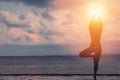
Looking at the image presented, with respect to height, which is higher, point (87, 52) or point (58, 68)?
point (87, 52)

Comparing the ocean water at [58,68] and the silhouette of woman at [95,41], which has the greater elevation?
the silhouette of woman at [95,41]

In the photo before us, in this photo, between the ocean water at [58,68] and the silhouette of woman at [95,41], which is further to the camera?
the ocean water at [58,68]

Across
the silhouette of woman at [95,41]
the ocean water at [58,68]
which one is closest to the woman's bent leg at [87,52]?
the silhouette of woman at [95,41]

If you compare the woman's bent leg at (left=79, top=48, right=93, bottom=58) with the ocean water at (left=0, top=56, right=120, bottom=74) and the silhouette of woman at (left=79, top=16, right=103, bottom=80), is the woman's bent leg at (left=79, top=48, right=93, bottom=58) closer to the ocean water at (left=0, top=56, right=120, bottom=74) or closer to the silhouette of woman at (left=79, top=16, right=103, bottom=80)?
the silhouette of woman at (left=79, top=16, right=103, bottom=80)

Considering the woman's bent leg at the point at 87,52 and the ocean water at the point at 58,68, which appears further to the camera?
the ocean water at the point at 58,68

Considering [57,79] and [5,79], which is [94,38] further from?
[5,79]

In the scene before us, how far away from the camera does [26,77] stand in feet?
49.4

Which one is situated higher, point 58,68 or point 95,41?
point 95,41

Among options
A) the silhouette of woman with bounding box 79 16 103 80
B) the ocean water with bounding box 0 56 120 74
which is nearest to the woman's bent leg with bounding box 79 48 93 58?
the silhouette of woman with bounding box 79 16 103 80

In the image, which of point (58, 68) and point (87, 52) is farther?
point (58, 68)

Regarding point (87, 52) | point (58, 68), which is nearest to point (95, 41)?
point (87, 52)

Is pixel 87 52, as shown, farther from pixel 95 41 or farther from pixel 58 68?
pixel 58 68

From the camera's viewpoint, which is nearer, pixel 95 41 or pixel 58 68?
pixel 95 41

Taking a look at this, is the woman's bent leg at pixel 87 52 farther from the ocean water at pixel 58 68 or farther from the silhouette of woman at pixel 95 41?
the ocean water at pixel 58 68
